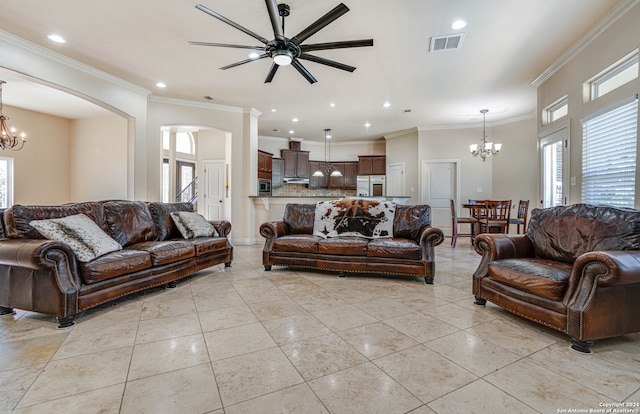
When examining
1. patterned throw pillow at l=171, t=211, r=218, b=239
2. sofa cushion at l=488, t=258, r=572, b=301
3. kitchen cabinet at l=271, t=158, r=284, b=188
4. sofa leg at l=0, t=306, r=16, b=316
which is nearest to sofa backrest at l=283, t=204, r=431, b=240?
A: patterned throw pillow at l=171, t=211, r=218, b=239

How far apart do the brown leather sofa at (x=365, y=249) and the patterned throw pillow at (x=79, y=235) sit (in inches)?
73.3

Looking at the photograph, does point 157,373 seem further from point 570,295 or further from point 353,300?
point 570,295

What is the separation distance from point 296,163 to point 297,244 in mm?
5392

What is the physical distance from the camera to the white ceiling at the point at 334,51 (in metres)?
2.86

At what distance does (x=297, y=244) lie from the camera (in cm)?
395

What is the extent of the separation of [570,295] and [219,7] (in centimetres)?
386

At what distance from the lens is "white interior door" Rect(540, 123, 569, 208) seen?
3982 mm

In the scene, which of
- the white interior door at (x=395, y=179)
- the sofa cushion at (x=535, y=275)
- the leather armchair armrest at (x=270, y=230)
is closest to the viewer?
the sofa cushion at (x=535, y=275)

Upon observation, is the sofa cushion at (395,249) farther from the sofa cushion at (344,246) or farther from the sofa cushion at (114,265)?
the sofa cushion at (114,265)

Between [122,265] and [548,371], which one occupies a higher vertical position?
[122,265]

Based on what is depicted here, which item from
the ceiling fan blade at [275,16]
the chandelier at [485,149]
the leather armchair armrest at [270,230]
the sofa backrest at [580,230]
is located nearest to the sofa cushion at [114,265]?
the leather armchair armrest at [270,230]

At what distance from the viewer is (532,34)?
331 centimetres

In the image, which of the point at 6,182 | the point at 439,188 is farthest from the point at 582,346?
the point at 6,182

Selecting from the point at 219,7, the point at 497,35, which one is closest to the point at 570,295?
the point at 497,35
